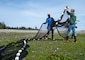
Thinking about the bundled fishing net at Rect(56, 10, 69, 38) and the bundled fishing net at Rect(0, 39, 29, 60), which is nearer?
the bundled fishing net at Rect(0, 39, 29, 60)

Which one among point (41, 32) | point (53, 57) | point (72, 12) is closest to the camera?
point (53, 57)

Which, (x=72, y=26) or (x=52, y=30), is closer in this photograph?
(x=72, y=26)

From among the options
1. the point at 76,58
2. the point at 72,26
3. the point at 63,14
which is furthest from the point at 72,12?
the point at 76,58

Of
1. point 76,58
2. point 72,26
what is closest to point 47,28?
point 72,26

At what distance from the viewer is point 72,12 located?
26.8m

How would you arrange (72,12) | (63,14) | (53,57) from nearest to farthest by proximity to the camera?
(53,57)
(72,12)
(63,14)

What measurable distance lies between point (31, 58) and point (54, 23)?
50.6 feet

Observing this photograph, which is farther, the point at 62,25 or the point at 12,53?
the point at 62,25

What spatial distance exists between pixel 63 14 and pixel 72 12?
3.76 m

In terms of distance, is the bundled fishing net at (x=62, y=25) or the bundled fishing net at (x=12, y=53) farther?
the bundled fishing net at (x=62, y=25)

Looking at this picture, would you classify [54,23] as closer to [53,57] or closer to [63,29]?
[63,29]

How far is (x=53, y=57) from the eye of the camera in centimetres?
1672

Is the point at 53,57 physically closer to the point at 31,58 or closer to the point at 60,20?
the point at 31,58

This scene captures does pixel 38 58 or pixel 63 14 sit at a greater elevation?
pixel 63 14
